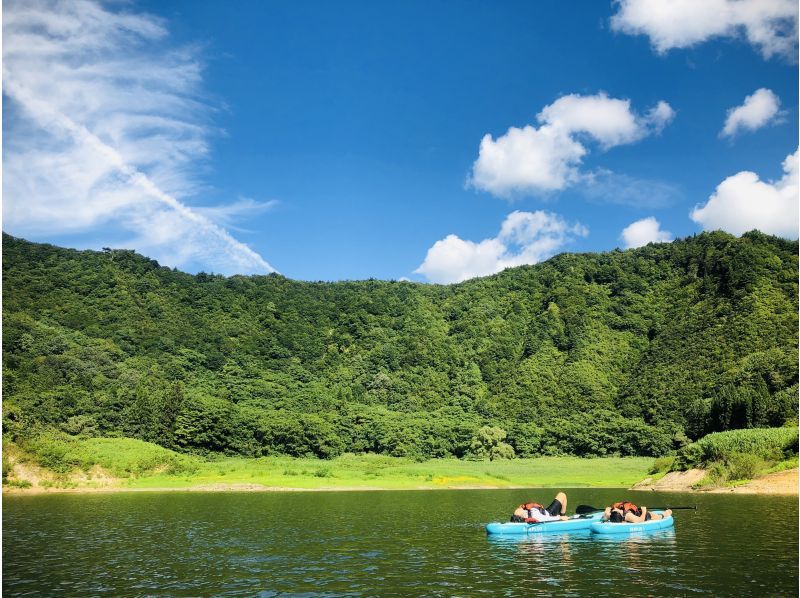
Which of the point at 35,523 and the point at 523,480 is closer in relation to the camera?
the point at 35,523

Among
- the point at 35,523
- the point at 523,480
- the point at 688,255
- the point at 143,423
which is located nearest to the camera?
the point at 35,523

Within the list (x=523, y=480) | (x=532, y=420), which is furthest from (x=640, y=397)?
(x=523, y=480)

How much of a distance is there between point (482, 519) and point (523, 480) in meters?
49.4

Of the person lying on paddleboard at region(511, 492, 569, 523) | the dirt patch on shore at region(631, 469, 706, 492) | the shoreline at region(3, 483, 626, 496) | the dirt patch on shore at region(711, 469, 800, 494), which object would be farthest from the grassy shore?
the person lying on paddleboard at region(511, 492, 569, 523)

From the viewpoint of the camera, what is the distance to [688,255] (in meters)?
197

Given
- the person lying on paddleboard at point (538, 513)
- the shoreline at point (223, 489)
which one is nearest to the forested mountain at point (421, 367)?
the shoreline at point (223, 489)

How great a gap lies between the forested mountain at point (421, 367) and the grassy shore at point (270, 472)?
374 inches

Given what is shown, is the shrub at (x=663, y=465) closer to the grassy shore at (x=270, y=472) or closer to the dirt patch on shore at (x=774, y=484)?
the grassy shore at (x=270, y=472)

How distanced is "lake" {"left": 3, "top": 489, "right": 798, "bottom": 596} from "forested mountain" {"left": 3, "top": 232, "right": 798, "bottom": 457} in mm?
55360

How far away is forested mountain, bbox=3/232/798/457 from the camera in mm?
122812

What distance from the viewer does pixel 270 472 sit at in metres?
100

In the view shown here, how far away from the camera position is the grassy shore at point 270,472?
8875 centimetres

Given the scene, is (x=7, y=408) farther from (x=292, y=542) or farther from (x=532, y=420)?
(x=532, y=420)

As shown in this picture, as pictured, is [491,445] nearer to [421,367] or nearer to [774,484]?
[421,367]
